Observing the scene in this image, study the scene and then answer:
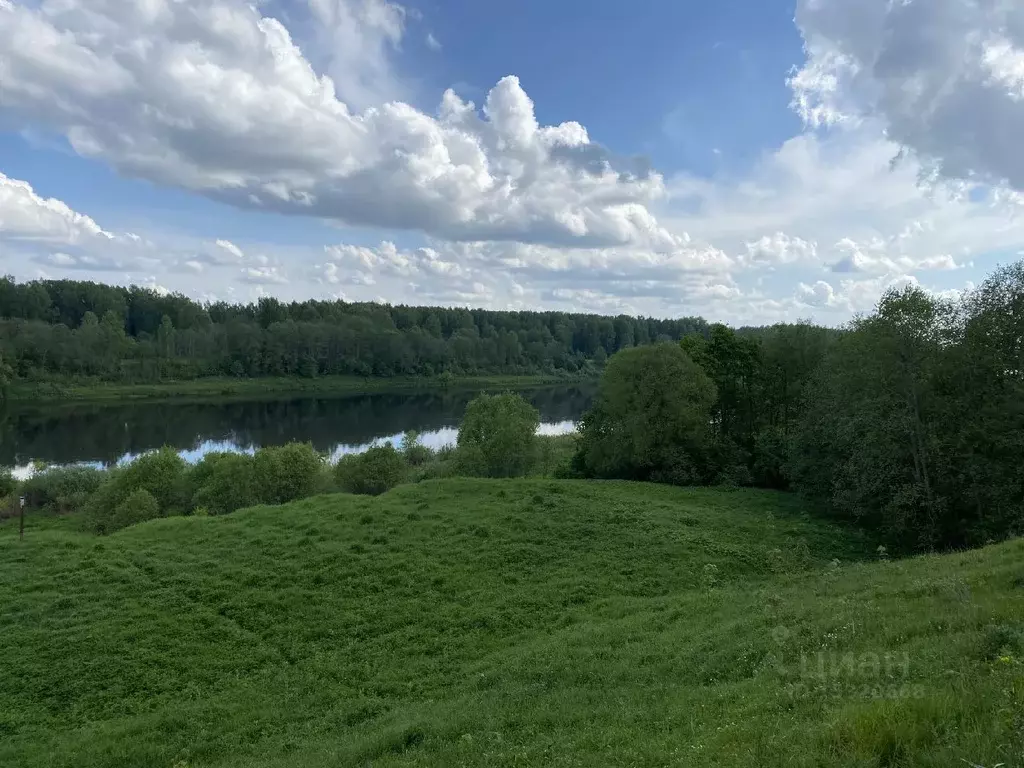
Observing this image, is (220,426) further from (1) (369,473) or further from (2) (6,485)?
(1) (369,473)

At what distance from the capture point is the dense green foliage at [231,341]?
11306 cm

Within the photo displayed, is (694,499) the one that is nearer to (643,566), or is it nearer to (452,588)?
(643,566)

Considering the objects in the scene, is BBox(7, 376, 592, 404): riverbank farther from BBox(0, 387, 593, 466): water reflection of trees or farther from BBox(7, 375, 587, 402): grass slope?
BBox(0, 387, 593, 466): water reflection of trees

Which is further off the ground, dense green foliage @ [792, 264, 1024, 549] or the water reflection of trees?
dense green foliage @ [792, 264, 1024, 549]

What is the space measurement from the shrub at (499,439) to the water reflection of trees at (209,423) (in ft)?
91.8

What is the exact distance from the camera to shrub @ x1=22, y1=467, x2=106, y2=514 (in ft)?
134

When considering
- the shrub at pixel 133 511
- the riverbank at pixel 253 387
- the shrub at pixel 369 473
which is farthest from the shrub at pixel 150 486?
the riverbank at pixel 253 387

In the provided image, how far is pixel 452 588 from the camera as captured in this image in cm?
1670

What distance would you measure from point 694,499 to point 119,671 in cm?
2190

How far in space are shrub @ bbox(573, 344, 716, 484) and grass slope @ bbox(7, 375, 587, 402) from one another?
95.1m

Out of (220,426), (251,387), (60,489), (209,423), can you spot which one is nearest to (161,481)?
(60,489)

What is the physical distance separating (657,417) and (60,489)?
39500 mm

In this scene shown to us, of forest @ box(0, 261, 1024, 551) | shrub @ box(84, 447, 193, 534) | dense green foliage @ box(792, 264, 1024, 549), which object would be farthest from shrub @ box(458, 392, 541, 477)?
dense green foliage @ box(792, 264, 1024, 549)

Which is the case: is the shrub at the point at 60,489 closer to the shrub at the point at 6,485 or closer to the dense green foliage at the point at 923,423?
the shrub at the point at 6,485
